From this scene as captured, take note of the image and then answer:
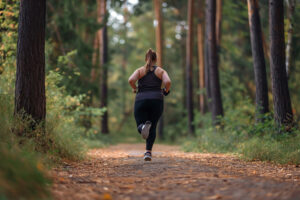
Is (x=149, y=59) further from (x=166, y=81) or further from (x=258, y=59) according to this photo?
(x=258, y=59)

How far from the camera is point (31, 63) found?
6871 mm

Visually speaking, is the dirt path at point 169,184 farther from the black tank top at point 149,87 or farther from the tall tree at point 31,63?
the black tank top at point 149,87

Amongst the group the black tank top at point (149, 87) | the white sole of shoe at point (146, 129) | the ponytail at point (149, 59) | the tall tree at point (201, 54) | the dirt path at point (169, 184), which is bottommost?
the dirt path at point (169, 184)

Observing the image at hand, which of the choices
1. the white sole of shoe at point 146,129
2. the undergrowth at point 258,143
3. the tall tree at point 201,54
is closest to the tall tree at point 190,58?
the tall tree at point 201,54

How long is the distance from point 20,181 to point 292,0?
14691 mm

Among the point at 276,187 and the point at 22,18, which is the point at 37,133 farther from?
the point at 276,187

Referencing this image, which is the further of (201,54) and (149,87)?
(201,54)

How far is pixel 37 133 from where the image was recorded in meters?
6.62

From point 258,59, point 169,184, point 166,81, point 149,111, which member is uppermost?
point 258,59

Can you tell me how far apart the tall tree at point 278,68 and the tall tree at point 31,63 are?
20.4 ft

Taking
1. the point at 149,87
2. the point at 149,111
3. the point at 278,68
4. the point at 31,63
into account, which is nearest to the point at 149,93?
the point at 149,87

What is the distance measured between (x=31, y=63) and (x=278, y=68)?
21.5 feet

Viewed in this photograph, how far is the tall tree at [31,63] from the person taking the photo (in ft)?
22.3

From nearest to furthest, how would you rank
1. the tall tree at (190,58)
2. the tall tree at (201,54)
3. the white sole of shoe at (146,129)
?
the white sole of shoe at (146,129) → the tall tree at (190,58) → the tall tree at (201,54)
